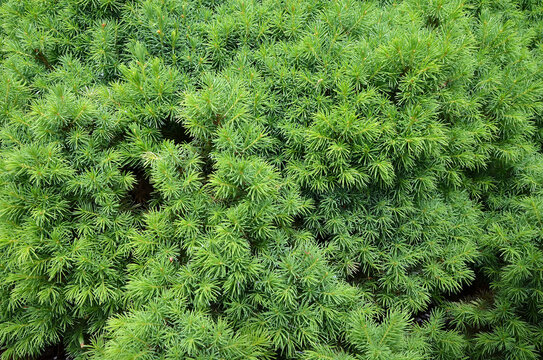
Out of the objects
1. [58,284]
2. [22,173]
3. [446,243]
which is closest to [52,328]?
[58,284]

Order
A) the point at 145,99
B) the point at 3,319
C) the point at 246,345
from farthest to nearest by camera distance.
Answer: the point at 3,319 → the point at 145,99 → the point at 246,345

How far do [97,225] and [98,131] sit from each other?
1.32 feet

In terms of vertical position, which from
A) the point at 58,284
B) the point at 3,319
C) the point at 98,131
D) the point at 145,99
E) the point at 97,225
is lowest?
the point at 3,319

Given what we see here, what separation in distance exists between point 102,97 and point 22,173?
1.49 ft

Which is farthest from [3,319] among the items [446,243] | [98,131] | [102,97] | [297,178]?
[446,243]

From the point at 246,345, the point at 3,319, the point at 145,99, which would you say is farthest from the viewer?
the point at 3,319

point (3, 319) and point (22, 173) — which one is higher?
point (22, 173)

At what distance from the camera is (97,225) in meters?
1.66

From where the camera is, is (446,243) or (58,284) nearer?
(58,284)

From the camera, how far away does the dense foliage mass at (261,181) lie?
154 cm

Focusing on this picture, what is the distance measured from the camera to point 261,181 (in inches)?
59.7

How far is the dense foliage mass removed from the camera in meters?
1.54

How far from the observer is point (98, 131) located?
1657mm

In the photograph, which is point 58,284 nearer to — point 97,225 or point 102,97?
point 97,225
